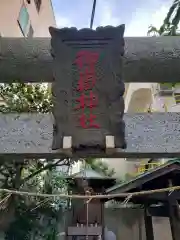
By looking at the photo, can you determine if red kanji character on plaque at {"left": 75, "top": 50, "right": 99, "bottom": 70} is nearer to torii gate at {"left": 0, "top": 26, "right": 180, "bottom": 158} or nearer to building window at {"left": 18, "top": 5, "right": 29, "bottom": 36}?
torii gate at {"left": 0, "top": 26, "right": 180, "bottom": 158}

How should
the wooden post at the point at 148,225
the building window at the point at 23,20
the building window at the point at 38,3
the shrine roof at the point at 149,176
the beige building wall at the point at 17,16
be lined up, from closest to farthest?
the shrine roof at the point at 149,176, the wooden post at the point at 148,225, the beige building wall at the point at 17,16, the building window at the point at 23,20, the building window at the point at 38,3

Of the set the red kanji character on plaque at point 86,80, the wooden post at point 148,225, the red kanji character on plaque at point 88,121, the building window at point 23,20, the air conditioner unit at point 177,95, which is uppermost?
the building window at point 23,20

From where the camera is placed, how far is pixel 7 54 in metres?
3.13

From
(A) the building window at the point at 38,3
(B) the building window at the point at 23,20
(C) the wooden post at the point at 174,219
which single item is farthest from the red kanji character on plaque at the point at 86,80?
(A) the building window at the point at 38,3

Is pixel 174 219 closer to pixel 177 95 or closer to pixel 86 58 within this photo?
pixel 86 58

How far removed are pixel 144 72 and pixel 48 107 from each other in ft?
8.63

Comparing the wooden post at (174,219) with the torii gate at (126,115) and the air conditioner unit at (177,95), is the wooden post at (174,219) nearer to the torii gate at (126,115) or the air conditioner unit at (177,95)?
the torii gate at (126,115)

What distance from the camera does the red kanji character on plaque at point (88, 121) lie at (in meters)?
2.53

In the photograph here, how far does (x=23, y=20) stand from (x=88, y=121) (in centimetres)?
710

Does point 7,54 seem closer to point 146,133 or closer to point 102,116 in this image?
point 102,116

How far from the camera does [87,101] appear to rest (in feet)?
8.55

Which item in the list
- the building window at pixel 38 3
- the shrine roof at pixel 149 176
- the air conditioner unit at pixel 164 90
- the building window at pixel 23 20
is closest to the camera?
the shrine roof at pixel 149 176

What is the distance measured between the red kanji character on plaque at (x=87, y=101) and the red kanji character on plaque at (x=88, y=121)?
8cm

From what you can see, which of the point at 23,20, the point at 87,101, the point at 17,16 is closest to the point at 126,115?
the point at 87,101
